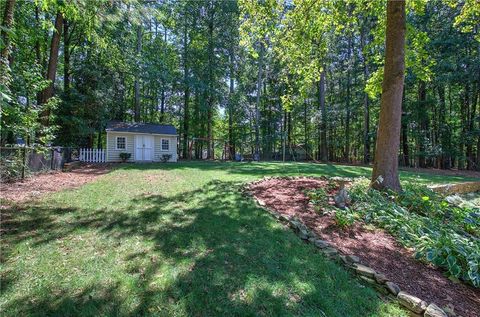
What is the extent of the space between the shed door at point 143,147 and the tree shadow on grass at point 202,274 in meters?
12.9

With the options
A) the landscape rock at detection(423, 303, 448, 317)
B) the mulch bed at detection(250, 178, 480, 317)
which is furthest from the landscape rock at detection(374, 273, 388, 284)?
the landscape rock at detection(423, 303, 448, 317)

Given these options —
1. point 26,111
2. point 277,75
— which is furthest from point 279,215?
point 277,75

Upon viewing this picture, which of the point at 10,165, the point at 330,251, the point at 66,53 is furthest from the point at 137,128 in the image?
the point at 330,251

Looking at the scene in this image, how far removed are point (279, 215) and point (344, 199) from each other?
1472mm

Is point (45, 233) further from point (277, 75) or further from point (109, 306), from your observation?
point (277, 75)

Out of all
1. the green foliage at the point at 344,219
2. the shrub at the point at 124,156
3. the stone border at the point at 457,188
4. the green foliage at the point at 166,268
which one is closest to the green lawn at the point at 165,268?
the green foliage at the point at 166,268

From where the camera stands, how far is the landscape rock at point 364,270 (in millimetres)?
2804

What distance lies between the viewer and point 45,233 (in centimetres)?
355

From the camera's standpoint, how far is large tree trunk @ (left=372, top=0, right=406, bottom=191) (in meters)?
5.61

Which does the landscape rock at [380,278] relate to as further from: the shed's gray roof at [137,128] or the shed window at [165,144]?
the shed window at [165,144]

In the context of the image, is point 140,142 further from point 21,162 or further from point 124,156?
point 21,162

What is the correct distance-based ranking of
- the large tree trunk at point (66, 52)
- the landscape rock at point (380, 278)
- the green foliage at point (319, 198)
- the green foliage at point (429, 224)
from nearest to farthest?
the landscape rock at point (380, 278) < the green foliage at point (429, 224) < the green foliage at point (319, 198) < the large tree trunk at point (66, 52)

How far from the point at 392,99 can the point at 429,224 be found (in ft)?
9.08

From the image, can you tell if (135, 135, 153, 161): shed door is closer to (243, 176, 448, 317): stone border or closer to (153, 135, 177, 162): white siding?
(153, 135, 177, 162): white siding
